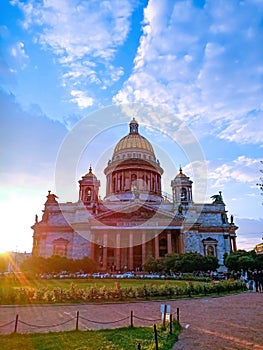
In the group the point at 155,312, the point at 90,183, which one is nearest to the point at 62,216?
the point at 90,183

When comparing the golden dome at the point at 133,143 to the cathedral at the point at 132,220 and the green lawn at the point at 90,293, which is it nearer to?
the cathedral at the point at 132,220

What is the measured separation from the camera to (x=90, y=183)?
63875 millimetres

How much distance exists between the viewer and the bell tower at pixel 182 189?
63.9 m

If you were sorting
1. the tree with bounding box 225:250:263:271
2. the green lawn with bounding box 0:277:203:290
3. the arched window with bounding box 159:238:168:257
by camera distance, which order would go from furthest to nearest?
the arched window with bounding box 159:238:168:257 → the tree with bounding box 225:250:263:271 → the green lawn with bounding box 0:277:203:290

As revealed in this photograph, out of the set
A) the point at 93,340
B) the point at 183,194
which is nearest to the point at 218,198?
the point at 183,194

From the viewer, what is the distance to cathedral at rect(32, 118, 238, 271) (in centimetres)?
5334

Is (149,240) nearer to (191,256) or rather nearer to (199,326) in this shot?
(191,256)

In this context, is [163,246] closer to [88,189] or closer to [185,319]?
[88,189]

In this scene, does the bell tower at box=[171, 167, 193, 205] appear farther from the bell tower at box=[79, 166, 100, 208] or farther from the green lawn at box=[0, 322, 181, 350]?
the green lawn at box=[0, 322, 181, 350]

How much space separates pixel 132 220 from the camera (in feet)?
176

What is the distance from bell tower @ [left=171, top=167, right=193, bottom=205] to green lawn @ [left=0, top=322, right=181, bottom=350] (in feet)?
173

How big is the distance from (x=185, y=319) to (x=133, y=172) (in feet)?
178

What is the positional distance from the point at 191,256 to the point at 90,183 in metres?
28.8

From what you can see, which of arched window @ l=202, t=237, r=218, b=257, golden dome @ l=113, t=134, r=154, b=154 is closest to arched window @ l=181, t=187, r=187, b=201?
arched window @ l=202, t=237, r=218, b=257
